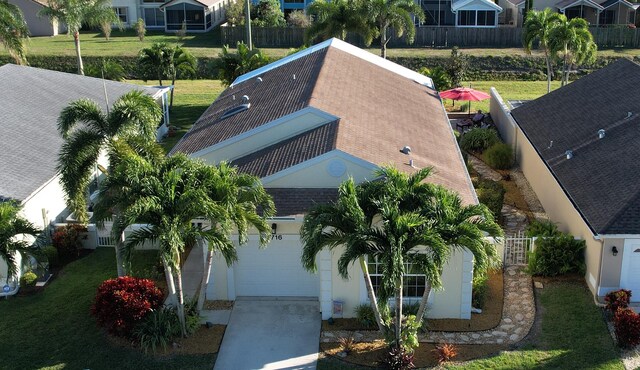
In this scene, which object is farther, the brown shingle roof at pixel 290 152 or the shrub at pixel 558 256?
the shrub at pixel 558 256

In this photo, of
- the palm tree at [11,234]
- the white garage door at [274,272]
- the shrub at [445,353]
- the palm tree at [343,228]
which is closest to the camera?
→ the palm tree at [343,228]

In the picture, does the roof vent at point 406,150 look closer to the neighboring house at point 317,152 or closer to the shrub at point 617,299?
the neighboring house at point 317,152

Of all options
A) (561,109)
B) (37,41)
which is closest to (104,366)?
(561,109)

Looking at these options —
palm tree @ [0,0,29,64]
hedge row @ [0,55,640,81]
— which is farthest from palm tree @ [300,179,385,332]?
hedge row @ [0,55,640,81]

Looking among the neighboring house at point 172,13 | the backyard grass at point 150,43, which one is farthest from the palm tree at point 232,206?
the neighboring house at point 172,13

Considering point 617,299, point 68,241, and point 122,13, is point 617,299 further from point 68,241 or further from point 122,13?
point 122,13

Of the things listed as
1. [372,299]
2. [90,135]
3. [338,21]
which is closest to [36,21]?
[338,21]

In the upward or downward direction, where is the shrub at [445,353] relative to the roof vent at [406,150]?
downward
